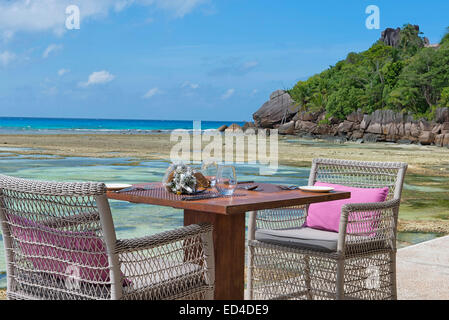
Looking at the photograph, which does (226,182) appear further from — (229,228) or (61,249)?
(61,249)

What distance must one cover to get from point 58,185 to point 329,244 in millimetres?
1577

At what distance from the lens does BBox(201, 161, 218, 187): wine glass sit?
2927 millimetres

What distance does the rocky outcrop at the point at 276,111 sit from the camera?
58.8m

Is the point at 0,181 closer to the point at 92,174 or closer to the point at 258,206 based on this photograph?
the point at 258,206

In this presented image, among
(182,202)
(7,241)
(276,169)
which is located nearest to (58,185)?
(7,241)

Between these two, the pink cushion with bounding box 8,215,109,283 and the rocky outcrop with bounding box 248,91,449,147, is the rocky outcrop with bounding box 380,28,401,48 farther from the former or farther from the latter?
the pink cushion with bounding box 8,215,109,283

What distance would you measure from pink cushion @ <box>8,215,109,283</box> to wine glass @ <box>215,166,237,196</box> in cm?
80

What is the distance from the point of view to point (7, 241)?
235 centimetres

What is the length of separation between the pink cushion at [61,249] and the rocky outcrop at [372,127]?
3164cm

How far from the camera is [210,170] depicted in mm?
2949

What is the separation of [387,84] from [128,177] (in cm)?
4225

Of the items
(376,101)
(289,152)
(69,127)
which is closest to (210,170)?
(289,152)

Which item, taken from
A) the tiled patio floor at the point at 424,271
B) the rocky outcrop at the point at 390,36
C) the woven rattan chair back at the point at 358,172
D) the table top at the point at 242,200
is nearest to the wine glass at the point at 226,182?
the table top at the point at 242,200

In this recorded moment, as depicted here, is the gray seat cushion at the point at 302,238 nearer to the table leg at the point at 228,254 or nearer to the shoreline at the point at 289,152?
the table leg at the point at 228,254
